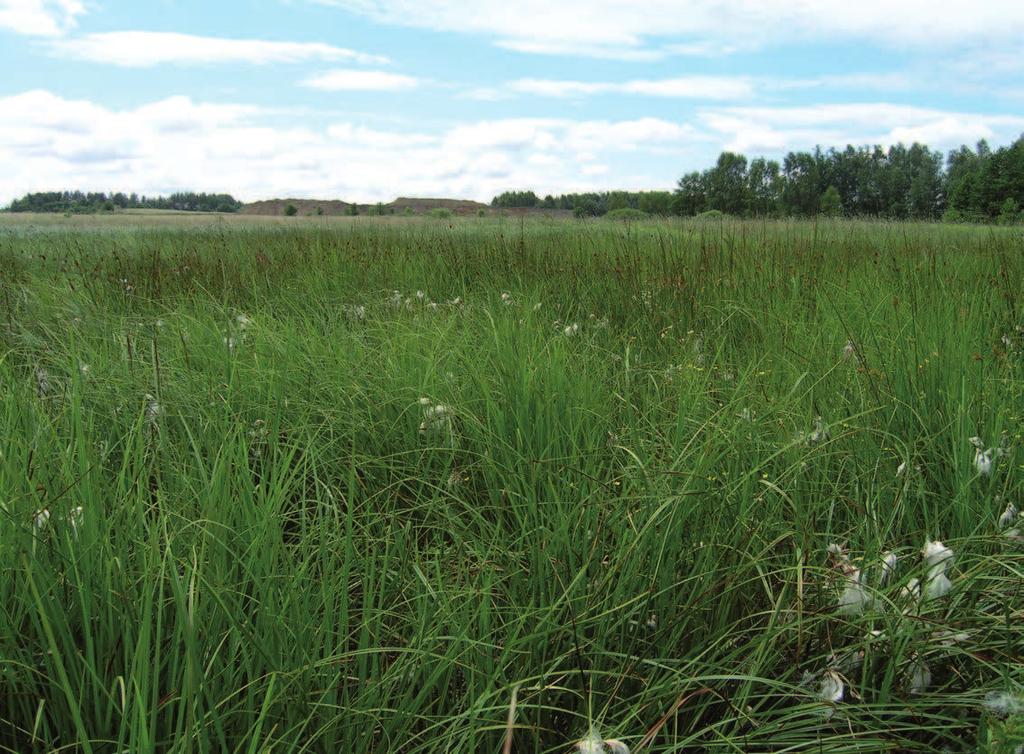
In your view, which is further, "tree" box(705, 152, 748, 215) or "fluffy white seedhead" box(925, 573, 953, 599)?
"tree" box(705, 152, 748, 215)

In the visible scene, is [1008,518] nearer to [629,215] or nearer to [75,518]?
[75,518]

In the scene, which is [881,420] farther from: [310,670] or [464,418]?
[310,670]

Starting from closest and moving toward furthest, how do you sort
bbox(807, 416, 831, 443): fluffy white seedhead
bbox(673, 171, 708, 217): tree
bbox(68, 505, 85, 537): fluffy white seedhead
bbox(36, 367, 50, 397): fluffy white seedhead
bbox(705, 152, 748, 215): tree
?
bbox(68, 505, 85, 537): fluffy white seedhead, bbox(807, 416, 831, 443): fluffy white seedhead, bbox(36, 367, 50, 397): fluffy white seedhead, bbox(705, 152, 748, 215): tree, bbox(673, 171, 708, 217): tree

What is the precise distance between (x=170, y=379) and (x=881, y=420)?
2451 millimetres

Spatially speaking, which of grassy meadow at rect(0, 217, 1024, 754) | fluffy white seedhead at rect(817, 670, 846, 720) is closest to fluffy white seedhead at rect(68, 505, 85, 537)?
grassy meadow at rect(0, 217, 1024, 754)

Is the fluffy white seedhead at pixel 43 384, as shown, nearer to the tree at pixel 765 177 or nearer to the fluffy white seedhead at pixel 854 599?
the fluffy white seedhead at pixel 854 599

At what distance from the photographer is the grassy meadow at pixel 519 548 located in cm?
117

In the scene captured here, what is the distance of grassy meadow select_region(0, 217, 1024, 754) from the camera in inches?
46.1

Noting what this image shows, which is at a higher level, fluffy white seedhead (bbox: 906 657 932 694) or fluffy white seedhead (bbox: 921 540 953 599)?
fluffy white seedhead (bbox: 921 540 953 599)

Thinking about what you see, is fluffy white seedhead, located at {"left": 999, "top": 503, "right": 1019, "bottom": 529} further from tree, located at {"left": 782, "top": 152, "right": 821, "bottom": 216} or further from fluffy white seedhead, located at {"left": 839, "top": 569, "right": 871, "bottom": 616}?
tree, located at {"left": 782, "top": 152, "right": 821, "bottom": 216}

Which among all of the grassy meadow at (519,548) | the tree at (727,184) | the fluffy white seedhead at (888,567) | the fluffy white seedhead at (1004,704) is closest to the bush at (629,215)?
the grassy meadow at (519,548)

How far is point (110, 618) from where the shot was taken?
1.23 meters

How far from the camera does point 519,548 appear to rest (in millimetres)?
1717

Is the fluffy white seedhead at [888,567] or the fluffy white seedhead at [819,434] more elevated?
the fluffy white seedhead at [819,434]
